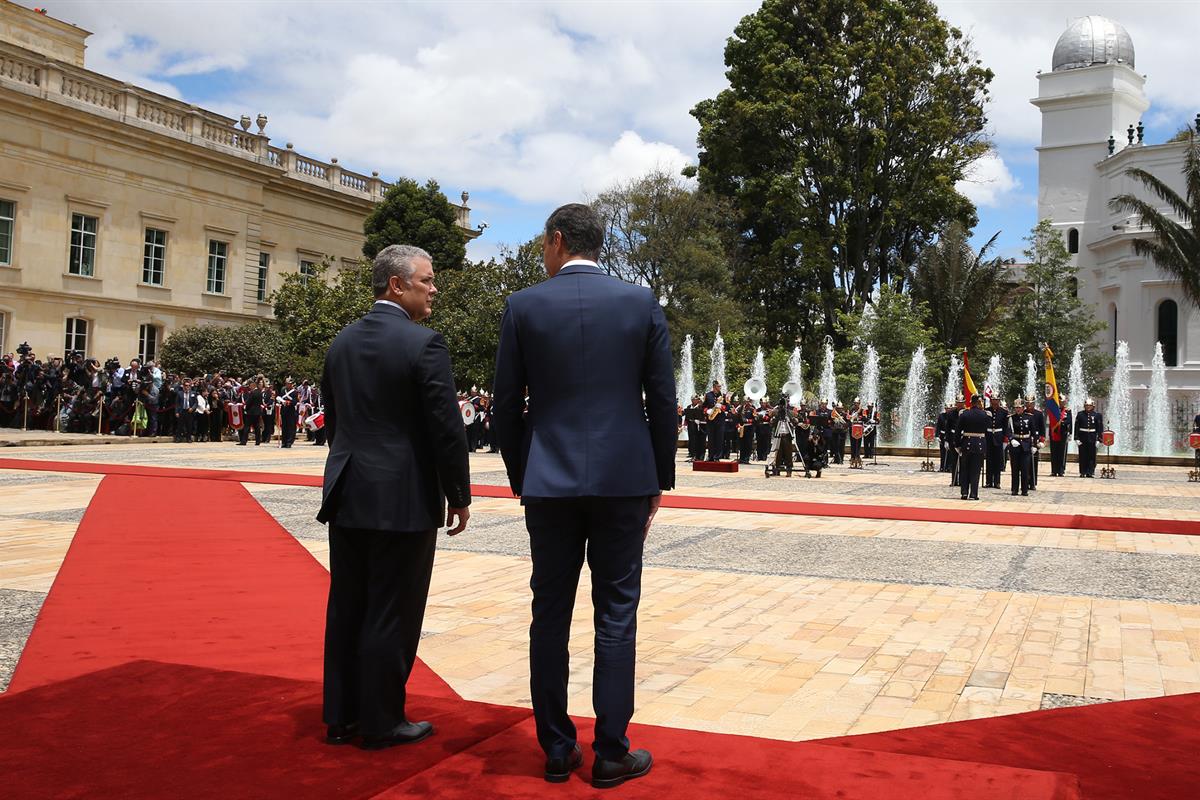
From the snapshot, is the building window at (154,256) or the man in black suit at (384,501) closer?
the man in black suit at (384,501)

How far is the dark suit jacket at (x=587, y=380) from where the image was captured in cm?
365

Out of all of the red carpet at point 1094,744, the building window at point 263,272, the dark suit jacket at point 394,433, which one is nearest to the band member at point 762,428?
the red carpet at point 1094,744

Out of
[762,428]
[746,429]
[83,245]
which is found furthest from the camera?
[83,245]

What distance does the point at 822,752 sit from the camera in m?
3.87

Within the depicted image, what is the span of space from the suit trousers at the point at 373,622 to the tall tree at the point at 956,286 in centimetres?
4306

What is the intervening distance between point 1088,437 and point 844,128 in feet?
69.3

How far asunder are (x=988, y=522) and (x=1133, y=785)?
31.9ft

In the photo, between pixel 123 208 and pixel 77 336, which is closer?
pixel 77 336

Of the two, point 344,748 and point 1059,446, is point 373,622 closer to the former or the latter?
point 344,748

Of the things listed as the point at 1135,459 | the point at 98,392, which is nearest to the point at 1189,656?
the point at 1135,459

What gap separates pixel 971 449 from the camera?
16.6 metres

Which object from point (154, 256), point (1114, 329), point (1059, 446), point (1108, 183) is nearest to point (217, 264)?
point (154, 256)

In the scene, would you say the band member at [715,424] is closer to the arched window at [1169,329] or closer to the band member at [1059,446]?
the band member at [1059,446]

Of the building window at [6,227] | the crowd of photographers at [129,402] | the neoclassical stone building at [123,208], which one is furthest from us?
the neoclassical stone building at [123,208]
